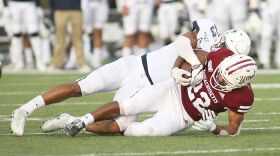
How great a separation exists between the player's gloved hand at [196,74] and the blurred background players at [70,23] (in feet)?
22.7

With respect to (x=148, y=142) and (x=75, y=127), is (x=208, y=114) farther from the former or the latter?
(x=75, y=127)

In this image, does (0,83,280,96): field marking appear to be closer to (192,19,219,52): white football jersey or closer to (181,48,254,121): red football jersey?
(192,19,219,52): white football jersey

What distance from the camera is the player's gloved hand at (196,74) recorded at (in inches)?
267

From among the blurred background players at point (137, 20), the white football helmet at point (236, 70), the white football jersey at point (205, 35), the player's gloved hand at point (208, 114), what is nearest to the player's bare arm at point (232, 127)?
the player's gloved hand at point (208, 114)

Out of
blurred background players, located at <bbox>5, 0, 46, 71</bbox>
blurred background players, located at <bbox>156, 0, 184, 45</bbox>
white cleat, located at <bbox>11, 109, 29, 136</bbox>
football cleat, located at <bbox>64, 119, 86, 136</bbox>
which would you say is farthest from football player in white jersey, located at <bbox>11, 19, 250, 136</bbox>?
blurred background players, located at <bbox>156, 0, 184, 45</bbox>

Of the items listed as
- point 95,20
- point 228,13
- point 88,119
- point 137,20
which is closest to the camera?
point 88,119

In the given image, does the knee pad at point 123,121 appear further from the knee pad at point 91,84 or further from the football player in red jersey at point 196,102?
the knee pad at point 91,84

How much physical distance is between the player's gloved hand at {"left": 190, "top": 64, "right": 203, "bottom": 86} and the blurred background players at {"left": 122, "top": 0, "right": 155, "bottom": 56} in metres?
7.56

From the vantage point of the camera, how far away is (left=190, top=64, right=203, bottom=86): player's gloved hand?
22.3ft

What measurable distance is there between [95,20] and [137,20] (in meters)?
0.66

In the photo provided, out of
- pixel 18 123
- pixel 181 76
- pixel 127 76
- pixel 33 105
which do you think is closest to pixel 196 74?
pixel 181 76

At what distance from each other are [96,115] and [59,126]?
352 millimetres

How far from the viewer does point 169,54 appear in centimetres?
746

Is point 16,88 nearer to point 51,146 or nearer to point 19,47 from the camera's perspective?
point 19,47
